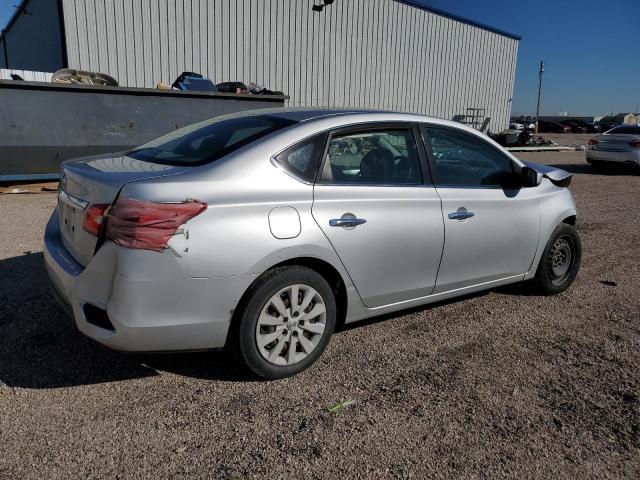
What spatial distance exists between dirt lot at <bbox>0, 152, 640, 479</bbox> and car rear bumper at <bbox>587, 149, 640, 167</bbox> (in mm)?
12251

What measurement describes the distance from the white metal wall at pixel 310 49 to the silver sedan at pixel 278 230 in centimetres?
1217

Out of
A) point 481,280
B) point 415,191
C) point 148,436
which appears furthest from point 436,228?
point 148,436

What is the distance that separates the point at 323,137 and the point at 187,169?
850mm

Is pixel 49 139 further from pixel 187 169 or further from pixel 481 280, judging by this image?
pixel 481 280

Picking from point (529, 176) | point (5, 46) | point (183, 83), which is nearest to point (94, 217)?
point (529, 176)

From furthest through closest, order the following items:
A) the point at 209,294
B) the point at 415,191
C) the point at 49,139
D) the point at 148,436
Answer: the point at 49,139, the point at 415,191, the point at 209,294, the point at 148,436

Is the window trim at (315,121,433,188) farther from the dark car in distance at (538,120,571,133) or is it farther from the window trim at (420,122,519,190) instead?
the dark car in distance at (538,120,571,133)

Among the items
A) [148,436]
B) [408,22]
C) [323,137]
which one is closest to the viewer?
[148,436]

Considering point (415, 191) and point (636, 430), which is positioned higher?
point (415, 191)

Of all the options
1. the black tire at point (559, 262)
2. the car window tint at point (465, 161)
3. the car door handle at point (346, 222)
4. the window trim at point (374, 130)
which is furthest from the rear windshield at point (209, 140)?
the black tire at point (559, 262)

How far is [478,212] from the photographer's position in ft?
12.7

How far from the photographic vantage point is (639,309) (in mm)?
Result: 4508

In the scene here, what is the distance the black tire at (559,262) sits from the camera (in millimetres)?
4582

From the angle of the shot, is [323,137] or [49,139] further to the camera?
[49,139]
